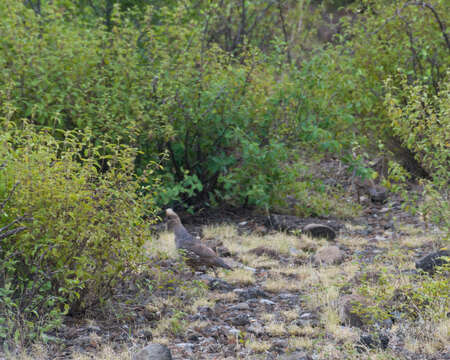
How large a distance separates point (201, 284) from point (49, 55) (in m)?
3.85

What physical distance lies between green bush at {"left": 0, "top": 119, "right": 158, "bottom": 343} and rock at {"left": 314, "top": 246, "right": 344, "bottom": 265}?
239 centimetres

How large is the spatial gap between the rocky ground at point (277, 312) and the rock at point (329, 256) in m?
0.01

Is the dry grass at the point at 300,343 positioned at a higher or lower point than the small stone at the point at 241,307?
higher

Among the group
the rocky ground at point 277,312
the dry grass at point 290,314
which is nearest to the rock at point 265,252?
the rocky ground at point 277,312

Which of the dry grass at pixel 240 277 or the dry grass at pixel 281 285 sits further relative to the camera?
the dry grass at pixel 240 277

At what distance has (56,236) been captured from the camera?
3.96m

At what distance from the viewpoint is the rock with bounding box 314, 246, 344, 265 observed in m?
5.89

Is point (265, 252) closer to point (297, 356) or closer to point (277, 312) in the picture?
point (277, 312)

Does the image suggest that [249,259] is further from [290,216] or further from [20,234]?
[20,234]

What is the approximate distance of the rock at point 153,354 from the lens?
10.9 feet

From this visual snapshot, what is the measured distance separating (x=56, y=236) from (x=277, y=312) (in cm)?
183

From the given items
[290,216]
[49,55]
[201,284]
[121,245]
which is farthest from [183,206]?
[121,245]

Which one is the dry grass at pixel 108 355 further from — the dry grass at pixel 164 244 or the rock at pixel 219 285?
the dry grass at pixel 164 244

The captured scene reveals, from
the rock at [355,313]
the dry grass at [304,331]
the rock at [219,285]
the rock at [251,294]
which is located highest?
the rock at [355,313]
